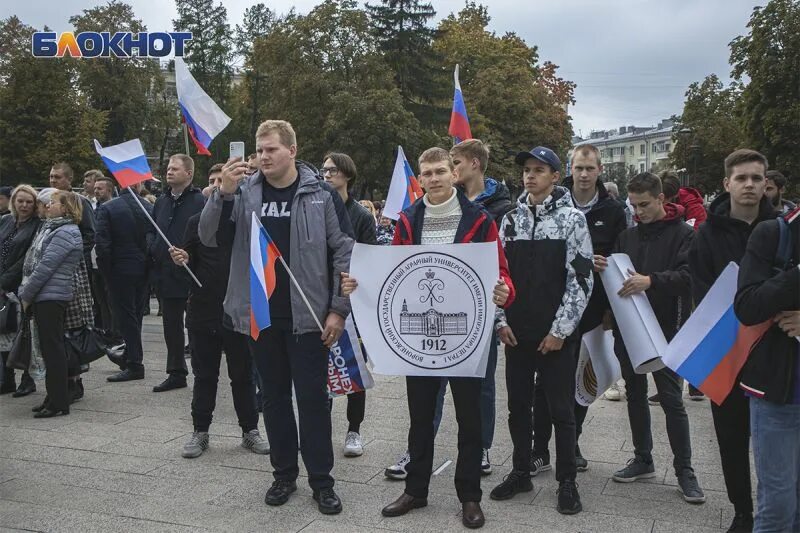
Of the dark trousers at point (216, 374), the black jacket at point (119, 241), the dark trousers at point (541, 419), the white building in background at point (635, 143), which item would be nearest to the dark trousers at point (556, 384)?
the dark trousers at point (541, 419)

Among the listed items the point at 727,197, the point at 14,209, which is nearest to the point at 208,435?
the point at 14,209

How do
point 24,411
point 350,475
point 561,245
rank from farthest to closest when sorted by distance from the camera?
point 24,411 < point 350,475 < point 561,245

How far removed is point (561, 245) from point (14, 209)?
5.53 metres

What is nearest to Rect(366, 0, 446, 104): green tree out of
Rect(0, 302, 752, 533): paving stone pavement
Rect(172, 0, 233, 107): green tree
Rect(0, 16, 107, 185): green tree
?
Rect(172, 0, 233, 107): green tree

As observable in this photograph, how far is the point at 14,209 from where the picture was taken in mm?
7707

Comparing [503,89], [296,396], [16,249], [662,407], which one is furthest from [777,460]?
[503,89]

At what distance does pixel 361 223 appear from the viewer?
19.6 feet

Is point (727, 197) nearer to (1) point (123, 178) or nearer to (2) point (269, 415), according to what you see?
(2) point (269, 415)

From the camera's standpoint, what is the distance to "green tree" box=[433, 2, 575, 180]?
143ft

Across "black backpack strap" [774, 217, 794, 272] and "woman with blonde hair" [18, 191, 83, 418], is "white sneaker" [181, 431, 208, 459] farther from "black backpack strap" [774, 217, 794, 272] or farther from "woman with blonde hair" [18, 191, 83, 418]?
"black backpack strap" [774, 217, 794, 272]

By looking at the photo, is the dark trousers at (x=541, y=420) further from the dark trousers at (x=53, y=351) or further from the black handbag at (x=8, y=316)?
the black handbag at (x=8, y=316)

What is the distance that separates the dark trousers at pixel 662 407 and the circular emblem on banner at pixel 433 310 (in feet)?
4.42

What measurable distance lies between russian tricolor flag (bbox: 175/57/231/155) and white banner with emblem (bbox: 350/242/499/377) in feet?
8.21

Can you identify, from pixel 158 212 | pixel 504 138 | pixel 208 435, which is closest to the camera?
pixel 208 435
